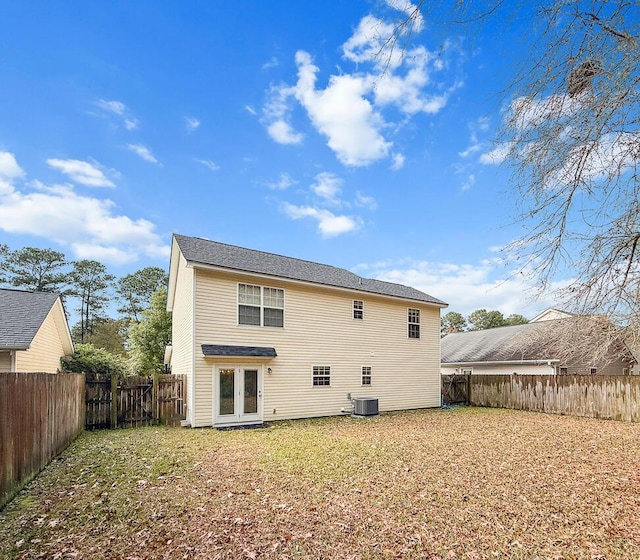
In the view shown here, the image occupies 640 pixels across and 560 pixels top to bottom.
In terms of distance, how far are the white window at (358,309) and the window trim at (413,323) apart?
2.71 metres

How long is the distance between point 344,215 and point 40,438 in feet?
48.1

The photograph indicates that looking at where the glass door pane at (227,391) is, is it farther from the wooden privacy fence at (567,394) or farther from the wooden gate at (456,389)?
the wooden privacy fence at (567,394)

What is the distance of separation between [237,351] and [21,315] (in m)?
8.02

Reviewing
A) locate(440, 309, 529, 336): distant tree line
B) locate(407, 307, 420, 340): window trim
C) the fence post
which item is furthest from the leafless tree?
locate(440, 309, 529, 336): distant tree line

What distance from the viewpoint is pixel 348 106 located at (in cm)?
621

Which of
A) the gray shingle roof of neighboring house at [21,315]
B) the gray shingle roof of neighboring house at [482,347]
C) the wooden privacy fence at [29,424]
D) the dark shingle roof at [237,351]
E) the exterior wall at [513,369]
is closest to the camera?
the wooden privacy fence at [29,424]

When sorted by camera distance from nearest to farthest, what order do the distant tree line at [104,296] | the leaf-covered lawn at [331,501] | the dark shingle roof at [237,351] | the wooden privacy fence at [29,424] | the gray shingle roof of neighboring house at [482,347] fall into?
the leaf-covered lawn at [331,501] → the wooden privacy fence at [29,424] → the dark shingle roof at [237,351] → the gray shingle roof of neighboring house at [482,347] → the distant tree line at [104,296]

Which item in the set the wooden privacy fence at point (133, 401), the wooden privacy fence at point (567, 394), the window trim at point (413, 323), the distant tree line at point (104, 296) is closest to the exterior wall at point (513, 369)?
the wooden privacy fence at point (567, 394)

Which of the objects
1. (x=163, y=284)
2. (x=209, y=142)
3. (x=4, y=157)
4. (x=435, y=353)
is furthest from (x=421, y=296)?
(x=163, y=284)

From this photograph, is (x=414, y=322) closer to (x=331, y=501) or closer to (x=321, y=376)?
(x=321, y=376)

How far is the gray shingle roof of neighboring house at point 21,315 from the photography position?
11.8 meters

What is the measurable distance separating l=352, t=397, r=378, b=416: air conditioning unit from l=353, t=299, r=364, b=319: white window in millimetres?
3191

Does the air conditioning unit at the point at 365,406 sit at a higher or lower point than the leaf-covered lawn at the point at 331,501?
lower

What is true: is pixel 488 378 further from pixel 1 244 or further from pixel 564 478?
pixel 1 244
